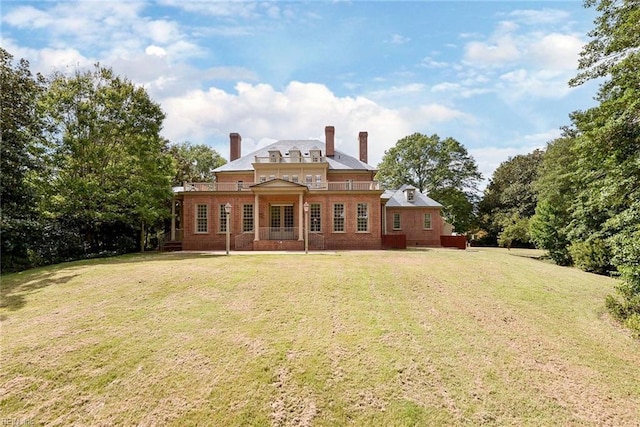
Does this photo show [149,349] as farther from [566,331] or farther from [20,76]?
[20,76]

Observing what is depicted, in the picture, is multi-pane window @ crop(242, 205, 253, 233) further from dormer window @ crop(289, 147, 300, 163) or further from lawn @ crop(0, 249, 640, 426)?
lawn @ crop(0, 249, 640, 426)

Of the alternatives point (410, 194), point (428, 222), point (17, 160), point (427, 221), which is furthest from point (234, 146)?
point (428, 222)

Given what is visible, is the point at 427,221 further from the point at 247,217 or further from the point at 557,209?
the point at 247,217

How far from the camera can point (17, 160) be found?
1798cm

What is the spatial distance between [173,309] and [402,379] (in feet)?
21.7

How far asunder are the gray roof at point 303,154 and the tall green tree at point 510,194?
67.7 feet

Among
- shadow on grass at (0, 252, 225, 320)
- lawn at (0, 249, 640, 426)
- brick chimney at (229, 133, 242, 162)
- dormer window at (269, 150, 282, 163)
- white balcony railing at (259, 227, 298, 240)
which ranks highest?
brick chimney at (229, 133, 242, 162)

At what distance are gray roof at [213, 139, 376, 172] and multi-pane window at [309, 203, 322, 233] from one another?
6790 mm

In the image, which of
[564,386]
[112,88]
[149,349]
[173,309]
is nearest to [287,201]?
[112,88]

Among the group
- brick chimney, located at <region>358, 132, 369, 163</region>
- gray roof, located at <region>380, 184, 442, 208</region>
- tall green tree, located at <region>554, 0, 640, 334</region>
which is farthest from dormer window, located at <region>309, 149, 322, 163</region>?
tall green tree, located at <region>554, 0, 640, 334</region>

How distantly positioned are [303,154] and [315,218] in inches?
340

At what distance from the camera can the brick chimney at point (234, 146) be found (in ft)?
109

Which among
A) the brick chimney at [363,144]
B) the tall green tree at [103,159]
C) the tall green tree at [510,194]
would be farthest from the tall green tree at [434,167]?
the tall green tree at [103,159]

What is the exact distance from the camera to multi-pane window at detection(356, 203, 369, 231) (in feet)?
80.8
